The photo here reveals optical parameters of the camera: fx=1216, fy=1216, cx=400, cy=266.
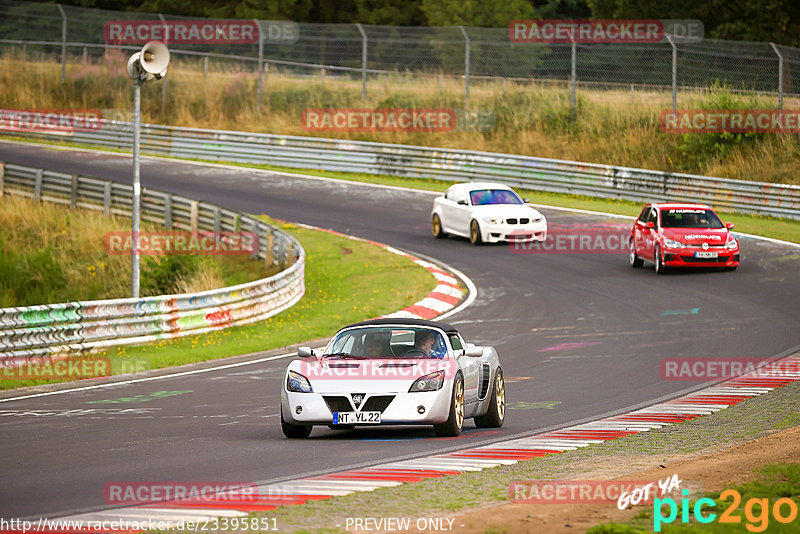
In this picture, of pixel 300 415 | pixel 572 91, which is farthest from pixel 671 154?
pixel 300 415

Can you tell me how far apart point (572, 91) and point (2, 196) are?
732 inches

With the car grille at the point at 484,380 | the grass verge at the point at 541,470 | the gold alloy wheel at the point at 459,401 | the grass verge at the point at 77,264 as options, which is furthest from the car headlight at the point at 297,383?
the grass verge at the point at 77,264

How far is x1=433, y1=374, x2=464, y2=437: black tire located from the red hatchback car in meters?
14.3

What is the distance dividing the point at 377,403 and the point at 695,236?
1530cm

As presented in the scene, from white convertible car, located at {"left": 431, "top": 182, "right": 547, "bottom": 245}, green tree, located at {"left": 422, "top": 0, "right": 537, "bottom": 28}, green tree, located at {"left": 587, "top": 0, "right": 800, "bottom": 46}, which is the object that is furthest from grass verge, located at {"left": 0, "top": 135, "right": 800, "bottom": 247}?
green tree, located at {"left": 422, "top": 0, "right": 537, "bottom": 28}

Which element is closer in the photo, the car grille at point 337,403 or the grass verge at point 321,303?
the car grille at point 337,403

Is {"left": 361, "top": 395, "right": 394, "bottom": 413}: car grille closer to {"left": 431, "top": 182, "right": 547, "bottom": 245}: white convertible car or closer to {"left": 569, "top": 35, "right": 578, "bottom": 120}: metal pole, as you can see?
{"left": 431, "top": 182, "right": 547, "bottom": 245}: white convertible car

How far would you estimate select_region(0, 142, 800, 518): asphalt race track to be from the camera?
10078mm

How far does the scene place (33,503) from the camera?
841 centimetres

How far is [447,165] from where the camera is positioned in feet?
130

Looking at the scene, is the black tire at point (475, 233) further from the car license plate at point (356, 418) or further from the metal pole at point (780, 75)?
the car license plate at point (356, 418)

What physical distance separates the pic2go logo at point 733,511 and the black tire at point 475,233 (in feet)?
72.5

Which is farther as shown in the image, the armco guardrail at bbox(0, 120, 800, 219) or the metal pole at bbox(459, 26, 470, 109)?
the metal pole at bbox(459, 26, 470, 109)

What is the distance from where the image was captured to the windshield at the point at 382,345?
39.9ft
